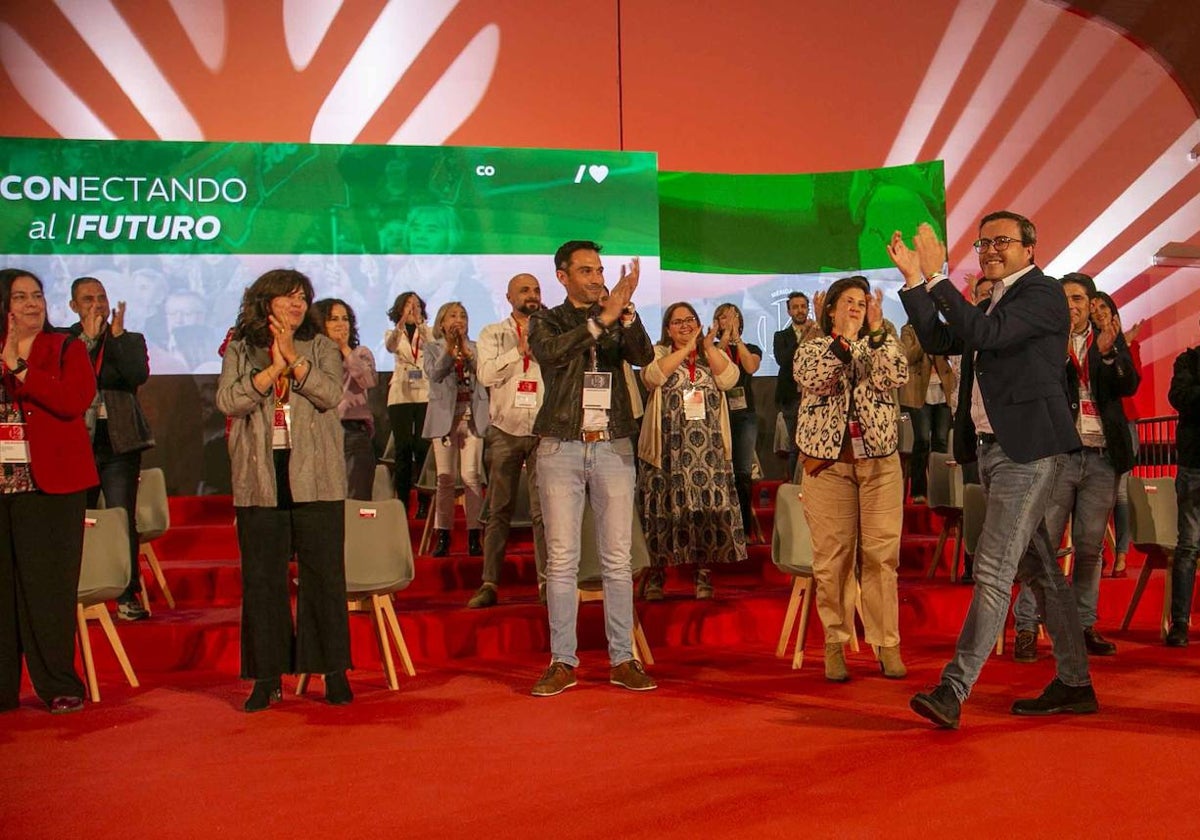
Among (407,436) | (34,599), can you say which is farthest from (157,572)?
(407,436)

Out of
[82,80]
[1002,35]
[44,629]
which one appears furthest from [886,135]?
[44,629]

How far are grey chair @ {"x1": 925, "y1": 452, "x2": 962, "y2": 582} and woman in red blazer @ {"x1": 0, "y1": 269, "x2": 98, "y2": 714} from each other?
4.01 metres

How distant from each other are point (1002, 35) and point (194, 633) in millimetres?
7995

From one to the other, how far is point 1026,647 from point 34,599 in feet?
12.5

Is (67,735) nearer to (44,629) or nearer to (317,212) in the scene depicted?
(44,629)

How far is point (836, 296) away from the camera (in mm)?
4551

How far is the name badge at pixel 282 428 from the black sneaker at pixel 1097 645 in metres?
3.34

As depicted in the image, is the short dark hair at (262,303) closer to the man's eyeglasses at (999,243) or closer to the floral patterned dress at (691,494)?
the floral patterned dress at (691,494)

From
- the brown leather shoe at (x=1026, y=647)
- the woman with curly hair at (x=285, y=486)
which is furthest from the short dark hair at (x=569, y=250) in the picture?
the brown leather shoe at (x=1026, y=647)

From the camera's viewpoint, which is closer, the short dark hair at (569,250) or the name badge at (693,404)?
the short dark hair at (569,250)

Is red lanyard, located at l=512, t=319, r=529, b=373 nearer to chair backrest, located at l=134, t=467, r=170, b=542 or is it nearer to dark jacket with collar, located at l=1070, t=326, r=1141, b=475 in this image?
chair backrest, located at l=134, t=467, r=170, b=542

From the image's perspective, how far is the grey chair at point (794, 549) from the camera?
4.99 m

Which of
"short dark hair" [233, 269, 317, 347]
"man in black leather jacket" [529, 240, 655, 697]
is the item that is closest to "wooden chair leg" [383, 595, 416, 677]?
"man in black leather jacket" [529, 240, 655, 697]

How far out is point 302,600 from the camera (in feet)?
14.0
